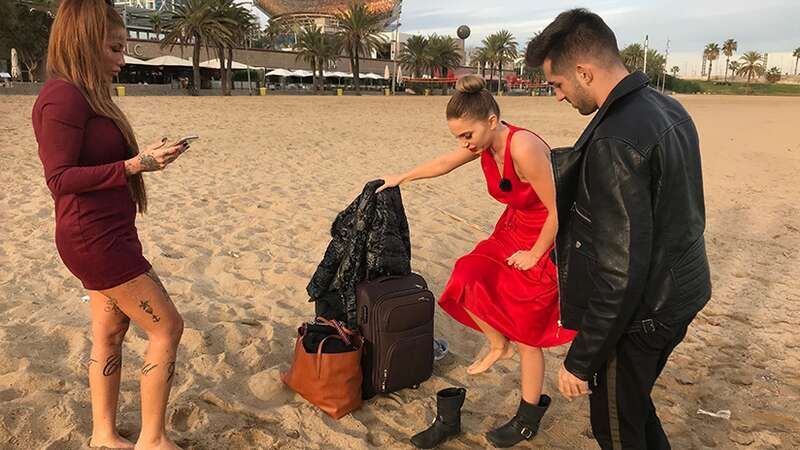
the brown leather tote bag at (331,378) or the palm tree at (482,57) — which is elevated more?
the palm tree at (482,57)

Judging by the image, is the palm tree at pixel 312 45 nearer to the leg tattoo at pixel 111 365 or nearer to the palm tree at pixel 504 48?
the palm tree at pixel 504 48

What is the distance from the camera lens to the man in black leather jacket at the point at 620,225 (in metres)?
1.69

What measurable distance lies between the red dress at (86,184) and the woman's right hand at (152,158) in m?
0.04

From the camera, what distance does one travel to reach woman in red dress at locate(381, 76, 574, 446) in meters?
2.64

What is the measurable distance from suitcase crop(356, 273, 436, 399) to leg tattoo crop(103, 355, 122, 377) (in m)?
1.26

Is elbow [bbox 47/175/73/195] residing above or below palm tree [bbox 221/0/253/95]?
below

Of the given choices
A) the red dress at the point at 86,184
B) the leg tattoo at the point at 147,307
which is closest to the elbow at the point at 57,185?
the red dress at the point at 86,184

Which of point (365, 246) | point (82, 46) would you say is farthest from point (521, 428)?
point (82, 46)

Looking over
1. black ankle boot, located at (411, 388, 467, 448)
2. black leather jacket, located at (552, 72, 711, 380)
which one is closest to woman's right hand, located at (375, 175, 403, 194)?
black ankle boot, located at (411, 388, 467, 448)

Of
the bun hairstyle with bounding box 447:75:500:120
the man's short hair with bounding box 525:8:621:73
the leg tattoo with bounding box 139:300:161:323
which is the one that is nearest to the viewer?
the man's short hair with bounding box 525:8:621:73

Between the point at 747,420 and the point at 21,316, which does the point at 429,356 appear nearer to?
the point at 747,420

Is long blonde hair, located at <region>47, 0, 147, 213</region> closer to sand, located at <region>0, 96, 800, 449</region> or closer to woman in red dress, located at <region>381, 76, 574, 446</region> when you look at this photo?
woman in red dress, located at <region>381, 76, 574, 446</region>

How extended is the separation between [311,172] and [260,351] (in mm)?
6462

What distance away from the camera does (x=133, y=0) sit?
295ft
